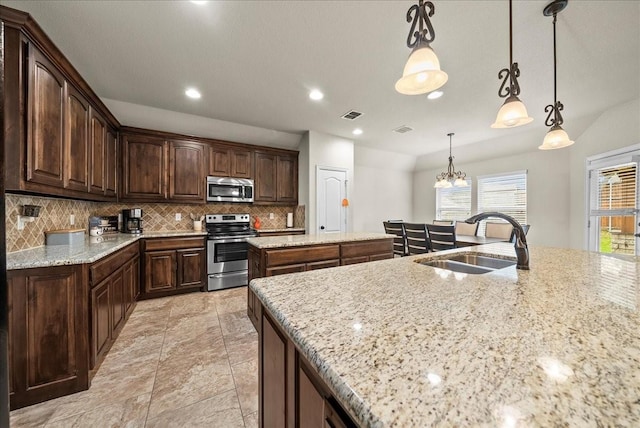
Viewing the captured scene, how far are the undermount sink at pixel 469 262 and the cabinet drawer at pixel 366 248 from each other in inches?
52.9

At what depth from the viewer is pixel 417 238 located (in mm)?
3861

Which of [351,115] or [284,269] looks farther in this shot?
[351,115]

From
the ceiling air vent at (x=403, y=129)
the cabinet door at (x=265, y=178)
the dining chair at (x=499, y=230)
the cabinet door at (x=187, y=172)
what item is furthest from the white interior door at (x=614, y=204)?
the cabinet door at (x=187, y=172)

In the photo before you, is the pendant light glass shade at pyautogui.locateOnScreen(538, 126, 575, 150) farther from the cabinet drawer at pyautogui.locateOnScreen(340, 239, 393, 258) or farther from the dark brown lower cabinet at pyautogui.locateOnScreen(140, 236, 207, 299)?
the dark brown lower cabinet at pyautogui.locateOnScreen(140, 236, 207, 299)

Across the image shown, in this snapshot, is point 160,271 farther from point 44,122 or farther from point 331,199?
point 331,199

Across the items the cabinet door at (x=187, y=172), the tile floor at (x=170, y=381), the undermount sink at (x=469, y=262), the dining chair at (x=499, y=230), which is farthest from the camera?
the dining chair at (x=499, y=230)

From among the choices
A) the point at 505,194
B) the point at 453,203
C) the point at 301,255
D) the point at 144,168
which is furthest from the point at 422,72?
the point at 453,203

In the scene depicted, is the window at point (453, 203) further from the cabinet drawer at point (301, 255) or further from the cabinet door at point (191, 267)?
the cabinet door at point (191, 267)

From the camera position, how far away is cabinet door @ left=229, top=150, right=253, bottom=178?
4219mm

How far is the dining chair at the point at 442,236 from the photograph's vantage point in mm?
3375

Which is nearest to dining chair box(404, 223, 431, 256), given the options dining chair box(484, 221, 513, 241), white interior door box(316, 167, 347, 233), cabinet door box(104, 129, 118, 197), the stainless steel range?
white interior door box(316, 167, 347, 233)

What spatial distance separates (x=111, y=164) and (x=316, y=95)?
9.14ft

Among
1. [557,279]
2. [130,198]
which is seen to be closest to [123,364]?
[130,198]

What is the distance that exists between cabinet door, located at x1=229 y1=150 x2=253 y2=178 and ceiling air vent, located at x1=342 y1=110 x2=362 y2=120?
1.79 m
